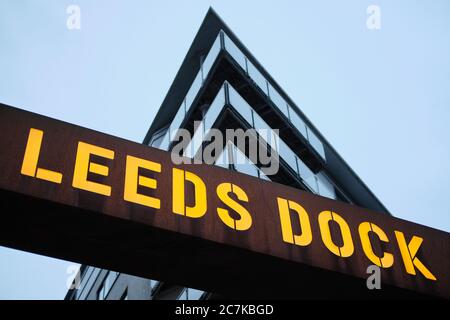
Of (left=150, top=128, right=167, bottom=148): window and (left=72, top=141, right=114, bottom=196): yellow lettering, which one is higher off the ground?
(left=150, top=128, right=167, bottom=148): window

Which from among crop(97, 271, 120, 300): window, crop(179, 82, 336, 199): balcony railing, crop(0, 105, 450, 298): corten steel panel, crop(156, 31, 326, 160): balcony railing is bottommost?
crop(0, 105, 450, 298): corten steel panel

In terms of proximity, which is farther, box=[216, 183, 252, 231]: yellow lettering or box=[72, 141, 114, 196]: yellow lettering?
box=[216, 183, 252, 231]: yellow lettering

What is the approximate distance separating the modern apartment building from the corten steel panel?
6755 mm

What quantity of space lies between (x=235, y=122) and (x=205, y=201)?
34.9 ft

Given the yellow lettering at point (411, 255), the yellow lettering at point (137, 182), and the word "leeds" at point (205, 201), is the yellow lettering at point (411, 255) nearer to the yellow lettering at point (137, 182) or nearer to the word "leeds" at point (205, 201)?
the word "leeds" at point (205, 201)

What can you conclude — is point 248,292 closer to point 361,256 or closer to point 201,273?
point 201,273

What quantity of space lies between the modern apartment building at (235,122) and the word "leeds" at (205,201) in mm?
6688

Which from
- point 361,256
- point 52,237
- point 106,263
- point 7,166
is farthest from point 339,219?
point 7,166

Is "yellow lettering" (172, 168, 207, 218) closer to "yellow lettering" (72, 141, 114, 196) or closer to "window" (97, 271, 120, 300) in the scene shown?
"yellow lettering" (72, 141, 114, 196)

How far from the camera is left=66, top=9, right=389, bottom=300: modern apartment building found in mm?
17078

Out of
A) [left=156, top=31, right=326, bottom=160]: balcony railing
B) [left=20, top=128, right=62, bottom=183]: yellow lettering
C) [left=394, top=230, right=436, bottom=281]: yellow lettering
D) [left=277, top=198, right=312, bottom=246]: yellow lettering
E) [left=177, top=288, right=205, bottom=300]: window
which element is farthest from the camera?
[left=156, top=31, right=326, bottom=160]: balcony railing

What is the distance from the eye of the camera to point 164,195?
6.36 metres

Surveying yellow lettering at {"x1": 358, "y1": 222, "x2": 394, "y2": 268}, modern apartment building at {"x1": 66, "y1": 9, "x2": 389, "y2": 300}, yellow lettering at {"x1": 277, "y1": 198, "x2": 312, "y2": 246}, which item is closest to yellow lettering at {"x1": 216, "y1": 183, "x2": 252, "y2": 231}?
yellow lettering at {"x1": 277, "y1": 198, "x2": 312, "y2": 246}

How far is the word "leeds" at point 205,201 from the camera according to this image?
6.04 meters
